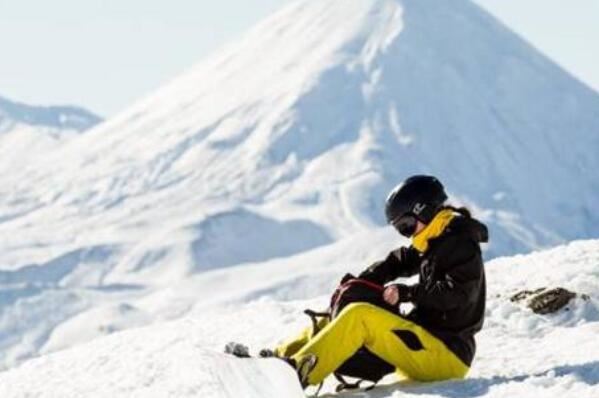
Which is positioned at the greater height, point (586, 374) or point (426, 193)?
point (426, 193)

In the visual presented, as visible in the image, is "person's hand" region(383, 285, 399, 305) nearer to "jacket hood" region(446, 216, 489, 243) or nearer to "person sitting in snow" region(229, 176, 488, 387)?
"person sitting in snow" region(229, 176, 488, 387)

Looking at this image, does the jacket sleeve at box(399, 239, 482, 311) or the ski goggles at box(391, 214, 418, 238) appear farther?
the ski goggles at box(391, 214, 418, 238)

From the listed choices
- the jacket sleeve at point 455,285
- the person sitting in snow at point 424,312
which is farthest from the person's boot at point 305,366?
the jacket sleeve at point 455,285

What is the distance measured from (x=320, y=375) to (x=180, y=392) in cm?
116

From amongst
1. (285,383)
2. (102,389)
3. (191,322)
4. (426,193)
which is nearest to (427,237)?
(426,193)

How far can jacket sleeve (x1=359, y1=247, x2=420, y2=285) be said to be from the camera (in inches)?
463

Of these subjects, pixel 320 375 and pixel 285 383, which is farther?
pixel 320 375

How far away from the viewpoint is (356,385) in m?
11.3

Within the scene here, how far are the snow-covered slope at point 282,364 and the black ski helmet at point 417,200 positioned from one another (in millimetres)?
1428

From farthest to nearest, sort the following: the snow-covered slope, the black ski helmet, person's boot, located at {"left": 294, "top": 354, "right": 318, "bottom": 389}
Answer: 1. the black ski helmet
2. person's boot, located at {"left": 294, "top": 354, "right": 318, "bottom": 389}
3. the snow-covered slope

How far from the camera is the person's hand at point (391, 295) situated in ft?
36.1

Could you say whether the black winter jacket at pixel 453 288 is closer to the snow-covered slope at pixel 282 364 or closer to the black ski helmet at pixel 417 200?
the black ski helmet at pixel 417 200

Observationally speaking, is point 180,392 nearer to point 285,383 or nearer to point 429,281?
point 285,383

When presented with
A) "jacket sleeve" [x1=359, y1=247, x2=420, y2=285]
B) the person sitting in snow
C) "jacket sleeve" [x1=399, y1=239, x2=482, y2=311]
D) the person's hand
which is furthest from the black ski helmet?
"jacket sleeve" [x1=359, y1=247, x2=420, y2=285]
